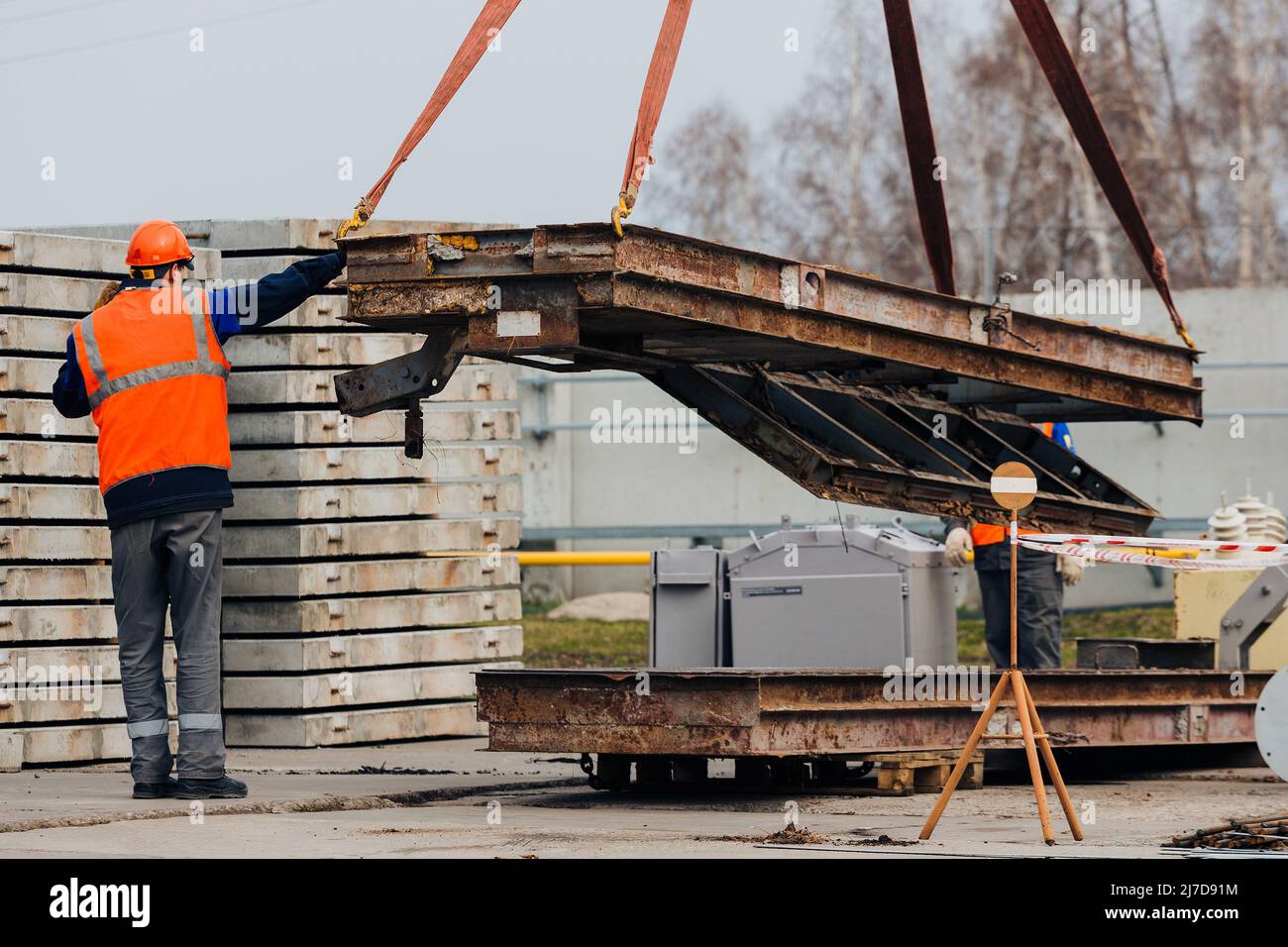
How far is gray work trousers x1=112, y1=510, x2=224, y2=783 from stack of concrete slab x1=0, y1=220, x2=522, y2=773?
2543mm

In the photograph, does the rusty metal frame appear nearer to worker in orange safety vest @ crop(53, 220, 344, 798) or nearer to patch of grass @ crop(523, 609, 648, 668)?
worker in orange safety vest @ crop(53, 220, 344, 798)

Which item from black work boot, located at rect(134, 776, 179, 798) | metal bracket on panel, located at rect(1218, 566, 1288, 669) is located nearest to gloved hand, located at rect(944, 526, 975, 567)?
metal bracket on panel, located at rect(1218, 566, 1288, 669)

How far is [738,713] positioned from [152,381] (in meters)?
2.79

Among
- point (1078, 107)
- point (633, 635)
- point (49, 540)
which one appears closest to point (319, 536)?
point (49, 540)

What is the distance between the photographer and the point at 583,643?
733 inches

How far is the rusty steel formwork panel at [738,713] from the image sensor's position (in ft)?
27.7

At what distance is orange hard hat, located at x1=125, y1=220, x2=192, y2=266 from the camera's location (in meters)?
8.40

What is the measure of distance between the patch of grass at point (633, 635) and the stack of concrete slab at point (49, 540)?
691 centimetres

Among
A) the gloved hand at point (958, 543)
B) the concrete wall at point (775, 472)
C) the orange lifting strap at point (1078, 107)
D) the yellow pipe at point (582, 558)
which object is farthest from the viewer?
the yellow pipe at point (582, 558)

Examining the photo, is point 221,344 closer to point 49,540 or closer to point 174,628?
point 174,628

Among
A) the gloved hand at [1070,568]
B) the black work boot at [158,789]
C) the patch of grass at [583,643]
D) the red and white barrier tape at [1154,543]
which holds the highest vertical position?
the red and white barrier tape at [1154,543]

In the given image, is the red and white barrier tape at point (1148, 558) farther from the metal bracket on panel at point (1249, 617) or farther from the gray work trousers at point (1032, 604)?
the gray work trousers at point (1032, 604)

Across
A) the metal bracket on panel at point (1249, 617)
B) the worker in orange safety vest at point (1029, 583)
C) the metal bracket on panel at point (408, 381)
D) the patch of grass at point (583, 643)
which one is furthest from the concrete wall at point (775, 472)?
the metal bracket on panel at point (408, 381)

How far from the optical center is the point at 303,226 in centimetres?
1104
